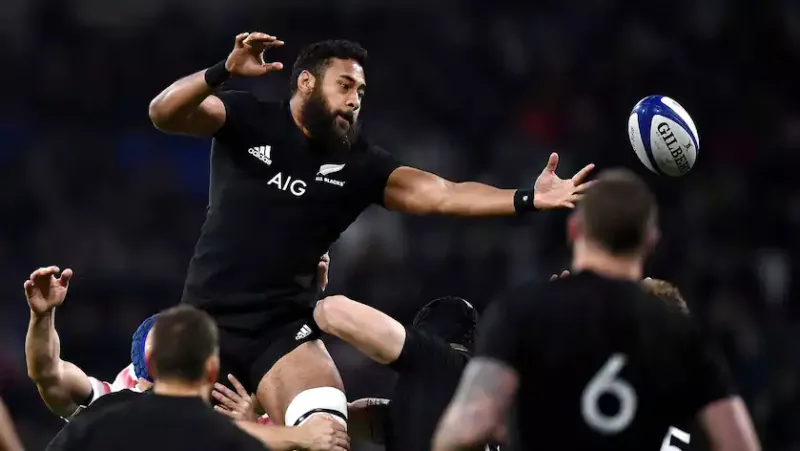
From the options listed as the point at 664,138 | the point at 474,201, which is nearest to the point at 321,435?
the point at 474,201

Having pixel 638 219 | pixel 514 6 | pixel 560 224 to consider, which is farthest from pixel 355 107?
pixel 514 6

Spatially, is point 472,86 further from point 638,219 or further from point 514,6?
point 638,219

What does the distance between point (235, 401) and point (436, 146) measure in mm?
7173

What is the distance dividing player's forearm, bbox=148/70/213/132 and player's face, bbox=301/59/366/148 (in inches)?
20.3

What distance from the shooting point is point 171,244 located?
12.0m

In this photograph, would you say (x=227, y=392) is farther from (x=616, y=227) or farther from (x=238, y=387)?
(x=616, y=227)

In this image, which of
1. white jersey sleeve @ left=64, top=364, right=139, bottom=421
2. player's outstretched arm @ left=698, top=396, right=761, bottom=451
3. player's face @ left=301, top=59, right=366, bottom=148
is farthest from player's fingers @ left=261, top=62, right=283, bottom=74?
player's outstretched arm @ left=698, top=396, right=761, bottom=451

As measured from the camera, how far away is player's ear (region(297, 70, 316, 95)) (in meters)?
6.09

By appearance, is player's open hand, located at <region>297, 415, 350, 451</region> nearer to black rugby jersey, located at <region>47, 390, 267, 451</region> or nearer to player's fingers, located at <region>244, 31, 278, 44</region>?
black rugby jersey, located at <region>47, 390, 267, 451</region>

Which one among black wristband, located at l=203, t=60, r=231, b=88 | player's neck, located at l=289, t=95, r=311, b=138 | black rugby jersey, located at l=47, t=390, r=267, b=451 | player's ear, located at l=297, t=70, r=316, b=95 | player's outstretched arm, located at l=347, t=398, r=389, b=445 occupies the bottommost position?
player's outstretched arm, located at l=347, t=398, r=389, b=445

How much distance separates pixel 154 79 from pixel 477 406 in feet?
32.7

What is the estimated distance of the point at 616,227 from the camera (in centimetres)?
404

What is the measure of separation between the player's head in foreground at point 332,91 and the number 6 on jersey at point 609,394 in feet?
7.79

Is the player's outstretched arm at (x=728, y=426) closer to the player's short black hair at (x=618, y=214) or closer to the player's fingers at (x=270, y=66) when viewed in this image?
the player's short black hair at (x=618, y=214)
